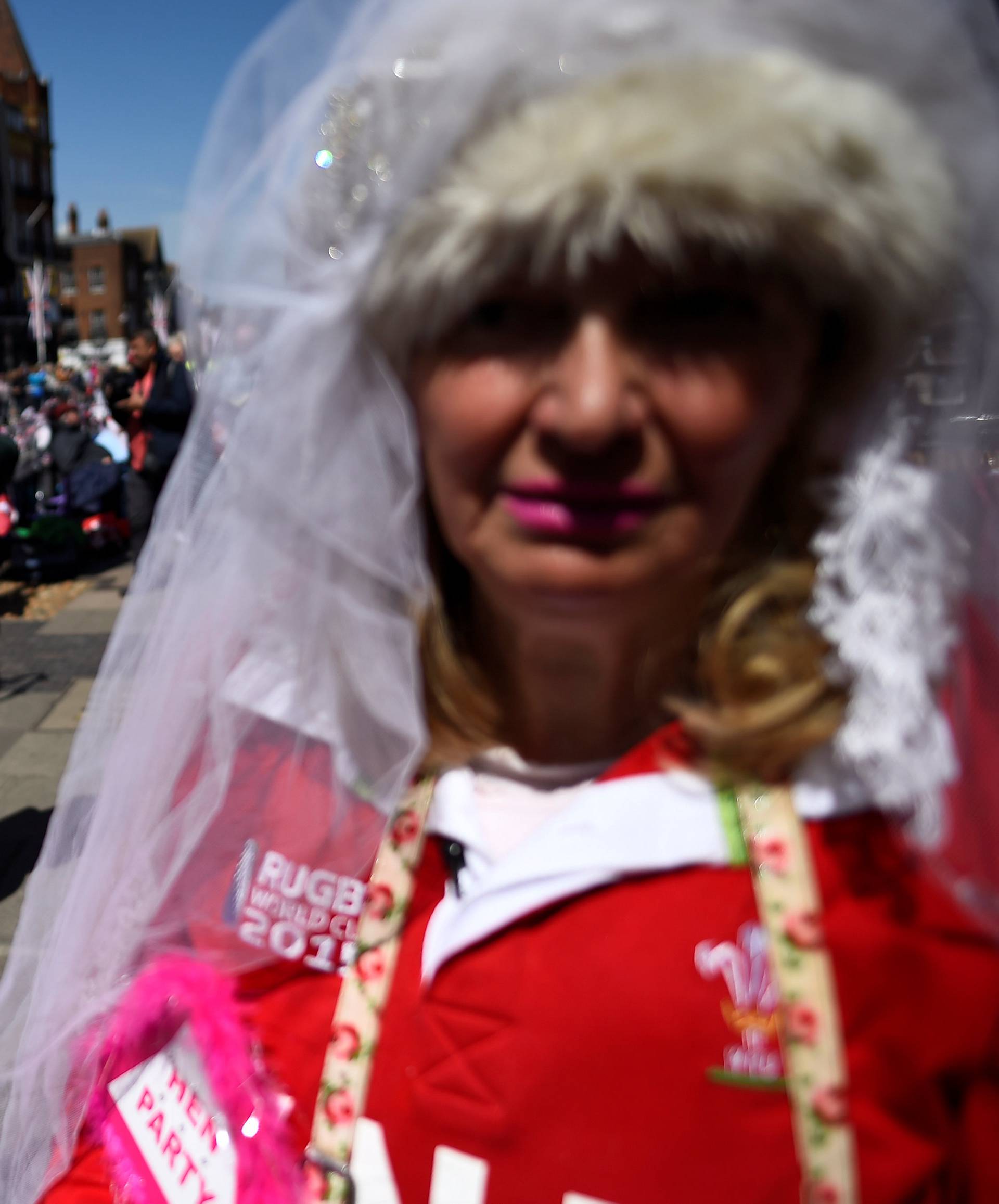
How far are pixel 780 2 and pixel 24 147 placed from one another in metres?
44.3

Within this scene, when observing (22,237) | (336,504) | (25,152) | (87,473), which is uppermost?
(25,152)

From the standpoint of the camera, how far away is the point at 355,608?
0.97m

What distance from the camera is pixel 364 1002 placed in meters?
0.93

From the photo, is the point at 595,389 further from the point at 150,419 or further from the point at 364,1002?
the point at 150,419

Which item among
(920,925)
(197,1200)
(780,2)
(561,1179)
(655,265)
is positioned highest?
(780,2)

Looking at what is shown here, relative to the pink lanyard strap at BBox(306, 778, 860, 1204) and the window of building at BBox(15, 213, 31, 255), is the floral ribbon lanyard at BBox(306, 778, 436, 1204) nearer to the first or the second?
the pink lanyard strap at BBox(306, 778, 860, 1204)

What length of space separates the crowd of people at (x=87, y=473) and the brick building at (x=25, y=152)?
90.3ft

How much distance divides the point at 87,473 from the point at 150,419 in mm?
2197

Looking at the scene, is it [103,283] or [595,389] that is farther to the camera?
[103,283]

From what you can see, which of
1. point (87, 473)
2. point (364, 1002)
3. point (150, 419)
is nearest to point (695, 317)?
point (364, 1002)

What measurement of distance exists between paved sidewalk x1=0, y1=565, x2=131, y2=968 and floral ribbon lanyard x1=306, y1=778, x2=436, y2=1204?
2.23 m

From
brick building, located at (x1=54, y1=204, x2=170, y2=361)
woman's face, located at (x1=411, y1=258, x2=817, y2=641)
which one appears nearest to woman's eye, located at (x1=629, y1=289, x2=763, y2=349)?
woman's face, located at (x1=411, y1=258, x2=817, y2=641)

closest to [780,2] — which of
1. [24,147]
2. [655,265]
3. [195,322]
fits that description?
[655,265]

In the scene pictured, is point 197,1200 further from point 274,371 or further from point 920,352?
point 920,352
